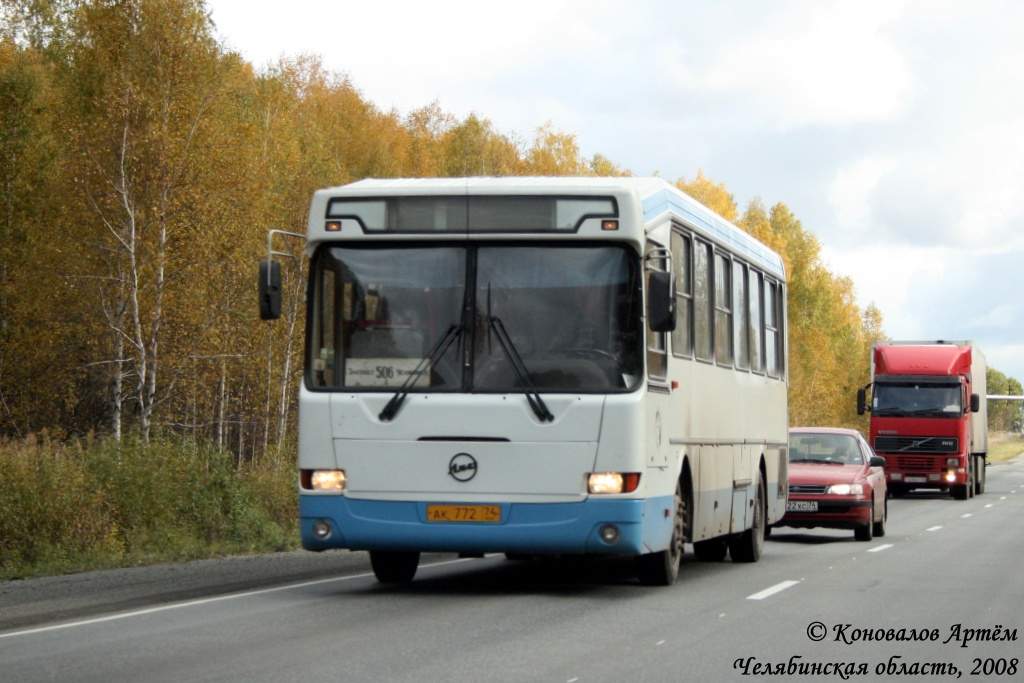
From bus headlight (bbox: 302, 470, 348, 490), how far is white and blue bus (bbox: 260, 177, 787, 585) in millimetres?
16

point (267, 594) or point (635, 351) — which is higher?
point (635, 351)

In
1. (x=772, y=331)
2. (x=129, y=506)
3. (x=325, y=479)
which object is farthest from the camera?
(x=129, y=506)

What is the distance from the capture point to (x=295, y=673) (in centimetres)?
856

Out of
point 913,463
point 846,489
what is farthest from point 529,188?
point 913,463

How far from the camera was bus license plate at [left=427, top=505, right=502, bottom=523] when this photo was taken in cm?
1215

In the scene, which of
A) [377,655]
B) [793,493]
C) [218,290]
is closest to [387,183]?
[377,655]

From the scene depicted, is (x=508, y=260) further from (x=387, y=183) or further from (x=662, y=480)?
(x=662, y=480)

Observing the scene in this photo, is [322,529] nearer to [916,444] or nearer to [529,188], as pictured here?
[529,188]

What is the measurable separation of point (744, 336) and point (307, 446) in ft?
19.9

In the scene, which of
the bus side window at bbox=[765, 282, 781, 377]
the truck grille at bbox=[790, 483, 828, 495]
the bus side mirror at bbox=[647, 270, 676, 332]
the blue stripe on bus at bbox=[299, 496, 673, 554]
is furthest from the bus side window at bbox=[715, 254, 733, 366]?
the truck grille at bbox=[790, 483, 828, 495]

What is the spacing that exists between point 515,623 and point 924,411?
32.5 m

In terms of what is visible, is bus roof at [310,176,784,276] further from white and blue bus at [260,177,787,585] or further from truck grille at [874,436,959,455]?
truck grille at [874,436,959,455]

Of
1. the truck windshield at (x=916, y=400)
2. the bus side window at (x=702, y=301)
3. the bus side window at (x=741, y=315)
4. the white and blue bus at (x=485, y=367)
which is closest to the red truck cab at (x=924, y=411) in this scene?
the truck windshield at (x=916, y=400)

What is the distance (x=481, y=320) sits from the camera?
1230 centimetres
